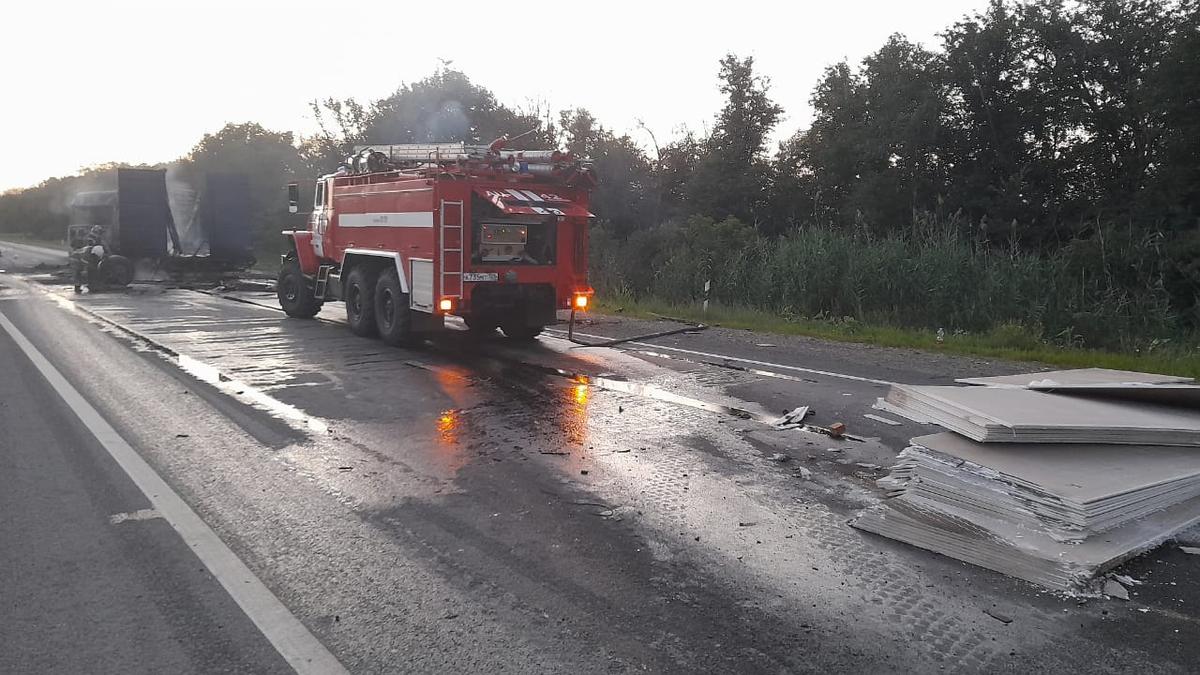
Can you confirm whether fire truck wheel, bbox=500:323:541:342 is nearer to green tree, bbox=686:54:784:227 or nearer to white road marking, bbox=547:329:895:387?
white road marking, bbox=547:329:895:387

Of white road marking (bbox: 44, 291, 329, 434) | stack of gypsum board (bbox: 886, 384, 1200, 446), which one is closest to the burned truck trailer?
white road marking (bbox: 44, 291, 329, 434)

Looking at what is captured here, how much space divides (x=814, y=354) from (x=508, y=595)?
8282 mm

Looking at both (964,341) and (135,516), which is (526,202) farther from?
(135,516)

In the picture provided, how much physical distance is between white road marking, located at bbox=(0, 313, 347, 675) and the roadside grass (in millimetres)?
9577

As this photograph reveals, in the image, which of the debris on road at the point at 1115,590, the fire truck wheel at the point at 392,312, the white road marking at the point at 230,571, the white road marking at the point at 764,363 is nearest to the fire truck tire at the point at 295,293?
the fire truck wheel at the point at 392,312

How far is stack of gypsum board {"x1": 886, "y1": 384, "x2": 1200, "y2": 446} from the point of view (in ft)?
15.8

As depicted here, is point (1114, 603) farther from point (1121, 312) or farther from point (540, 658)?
point (1121, 312)

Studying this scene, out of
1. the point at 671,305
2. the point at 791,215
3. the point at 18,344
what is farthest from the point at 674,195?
the point at 18,344

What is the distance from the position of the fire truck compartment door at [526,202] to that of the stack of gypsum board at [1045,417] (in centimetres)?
690

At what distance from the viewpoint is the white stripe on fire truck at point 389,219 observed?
39.1ft

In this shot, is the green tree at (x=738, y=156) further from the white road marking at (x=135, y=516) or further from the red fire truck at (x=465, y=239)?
the white road marking at (x=135, y=516)

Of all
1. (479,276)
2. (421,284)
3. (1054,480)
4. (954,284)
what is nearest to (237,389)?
(421,284)

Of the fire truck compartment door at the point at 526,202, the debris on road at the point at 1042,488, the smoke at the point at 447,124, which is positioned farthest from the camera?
the smoke at the point at 447,124

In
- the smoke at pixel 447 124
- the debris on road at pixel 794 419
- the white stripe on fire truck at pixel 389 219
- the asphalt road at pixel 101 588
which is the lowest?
the asphalt road at pixel 101 588
